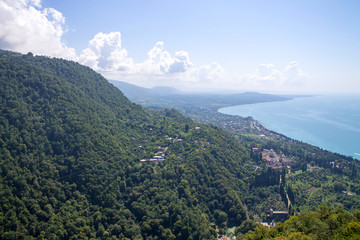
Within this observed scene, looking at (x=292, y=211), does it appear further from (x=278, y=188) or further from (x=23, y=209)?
(x=23, y=209)

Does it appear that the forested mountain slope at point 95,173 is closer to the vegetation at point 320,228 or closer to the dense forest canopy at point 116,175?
the dense forest canopy at point 116,175

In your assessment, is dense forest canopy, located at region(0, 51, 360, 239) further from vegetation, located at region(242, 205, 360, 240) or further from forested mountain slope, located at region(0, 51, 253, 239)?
vegetation, located at region(242, 205, 360, 240)

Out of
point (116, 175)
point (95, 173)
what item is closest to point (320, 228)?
point (116, 175)

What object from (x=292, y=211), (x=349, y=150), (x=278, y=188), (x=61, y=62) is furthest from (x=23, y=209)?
(x=349, y=150)

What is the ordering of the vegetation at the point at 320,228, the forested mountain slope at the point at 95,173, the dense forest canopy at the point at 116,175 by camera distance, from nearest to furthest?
the vegetation at the point at 320,228 < the forested mountain slope at the point at 95,173 < the dense forest canopy at the point at 116,175

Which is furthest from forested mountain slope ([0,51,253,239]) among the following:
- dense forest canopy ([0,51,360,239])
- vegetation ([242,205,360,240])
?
vegetation ([242,205,360,240])

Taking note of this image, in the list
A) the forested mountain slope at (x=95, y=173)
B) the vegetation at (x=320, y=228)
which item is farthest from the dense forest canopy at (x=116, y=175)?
the vegetation at (x=320, y=228)

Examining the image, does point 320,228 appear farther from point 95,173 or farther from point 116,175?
point 95,173
